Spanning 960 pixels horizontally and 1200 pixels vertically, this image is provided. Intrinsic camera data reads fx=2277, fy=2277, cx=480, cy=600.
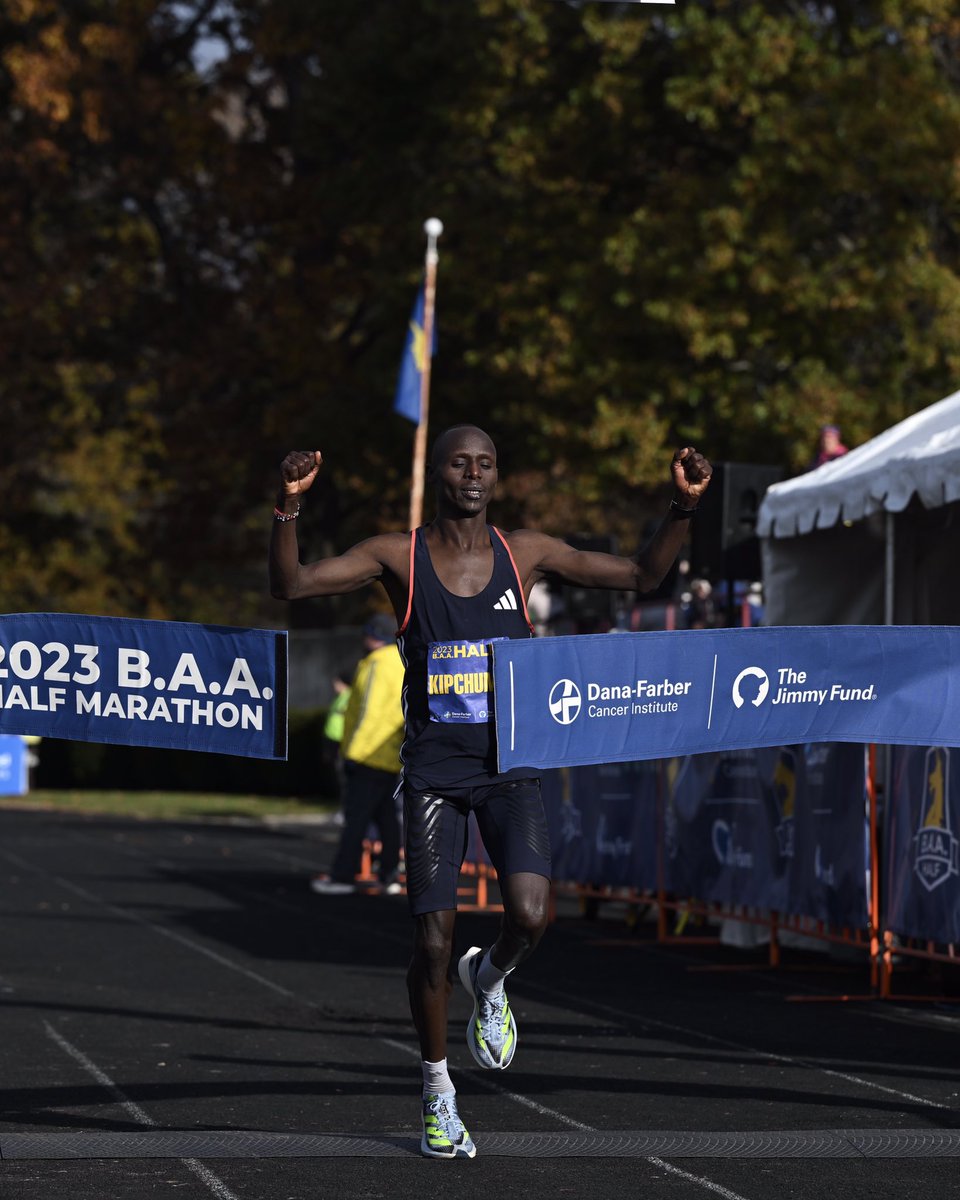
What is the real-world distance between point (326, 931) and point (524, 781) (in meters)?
8.31

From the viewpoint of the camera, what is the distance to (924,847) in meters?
10.7

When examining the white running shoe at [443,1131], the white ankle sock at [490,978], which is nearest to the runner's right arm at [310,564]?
the white ankle sock at [490,978]

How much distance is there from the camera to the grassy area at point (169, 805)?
32.6 metres

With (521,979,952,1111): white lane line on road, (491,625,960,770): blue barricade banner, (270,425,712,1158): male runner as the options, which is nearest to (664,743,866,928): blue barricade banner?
(521,979,952,1111): white lane line on road

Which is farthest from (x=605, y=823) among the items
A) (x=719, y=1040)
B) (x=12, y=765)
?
(x=12, y=765)

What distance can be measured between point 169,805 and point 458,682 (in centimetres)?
2968

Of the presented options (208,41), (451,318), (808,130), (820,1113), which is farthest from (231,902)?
(208,41)

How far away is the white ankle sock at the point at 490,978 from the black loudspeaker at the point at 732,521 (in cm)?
760

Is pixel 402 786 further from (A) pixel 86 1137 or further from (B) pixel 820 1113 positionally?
(B) pixel 820 1113

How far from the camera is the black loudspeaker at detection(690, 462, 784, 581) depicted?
46.9 feet

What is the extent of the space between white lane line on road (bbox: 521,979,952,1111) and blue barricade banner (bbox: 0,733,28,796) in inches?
605

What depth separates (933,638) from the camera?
767 centimetres

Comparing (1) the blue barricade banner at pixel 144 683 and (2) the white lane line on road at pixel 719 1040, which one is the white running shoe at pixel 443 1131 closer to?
(1) the blue barricade banner at pixel 144 683

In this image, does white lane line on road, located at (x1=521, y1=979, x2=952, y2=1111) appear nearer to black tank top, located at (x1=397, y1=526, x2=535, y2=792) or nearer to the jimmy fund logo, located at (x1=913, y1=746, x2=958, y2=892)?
the jimmy fund logo, located at (x1=913, y1=746, x2=958, y2=892)
